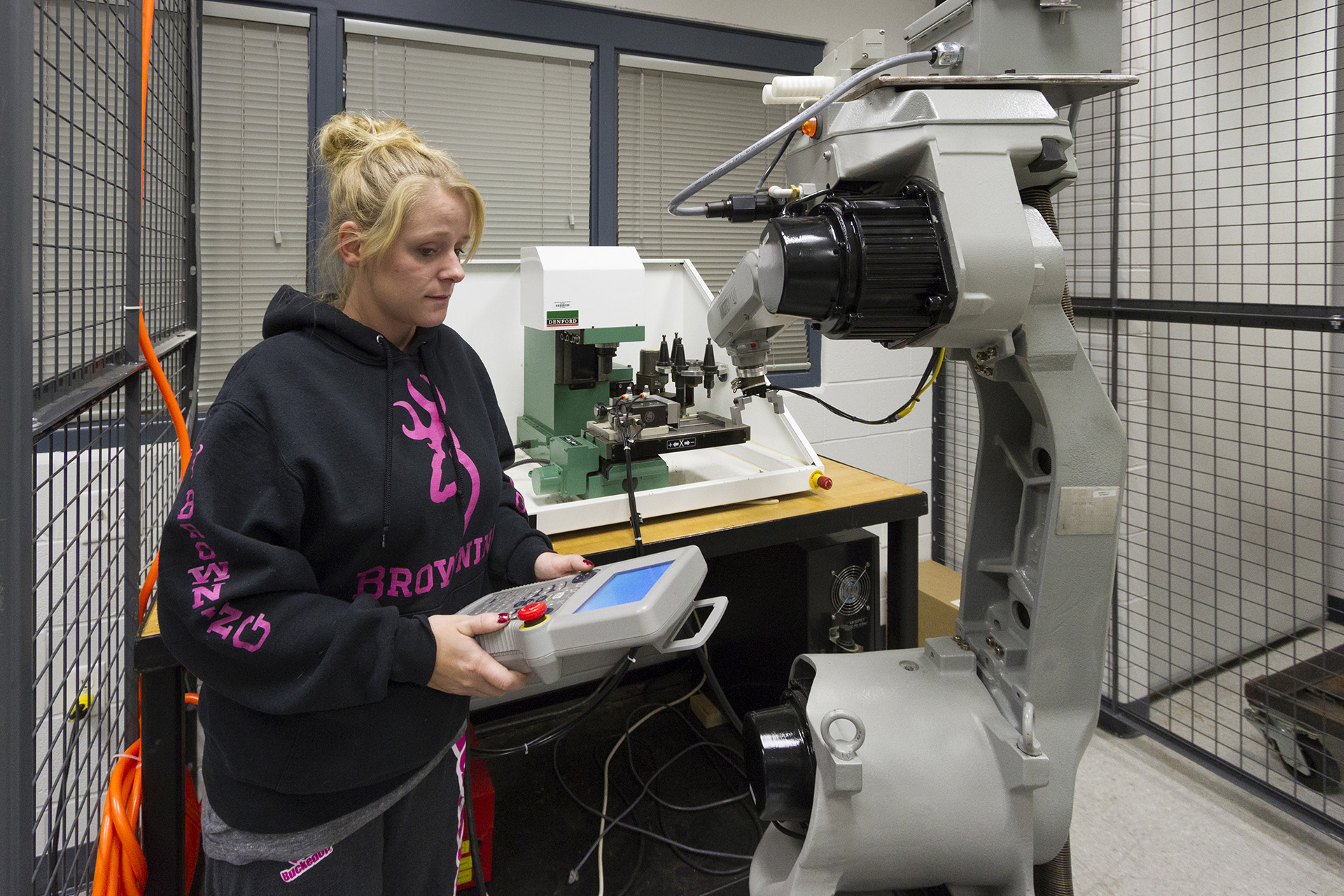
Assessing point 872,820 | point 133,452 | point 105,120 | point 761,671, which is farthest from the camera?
point 761,671

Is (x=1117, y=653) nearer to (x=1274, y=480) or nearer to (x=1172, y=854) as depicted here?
(x=1172, y=854)

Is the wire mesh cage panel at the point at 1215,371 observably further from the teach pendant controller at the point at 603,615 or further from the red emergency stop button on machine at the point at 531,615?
the red emergency stop button on machine at the point at 531,615

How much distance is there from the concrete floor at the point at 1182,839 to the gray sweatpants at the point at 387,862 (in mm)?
1459

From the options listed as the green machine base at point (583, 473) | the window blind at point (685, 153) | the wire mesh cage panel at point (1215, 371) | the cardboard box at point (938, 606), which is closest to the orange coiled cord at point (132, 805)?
the green machine base at point (583, 473)

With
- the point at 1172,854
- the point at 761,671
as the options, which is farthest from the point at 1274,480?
the point at 761,671

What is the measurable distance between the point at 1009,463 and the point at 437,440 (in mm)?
811

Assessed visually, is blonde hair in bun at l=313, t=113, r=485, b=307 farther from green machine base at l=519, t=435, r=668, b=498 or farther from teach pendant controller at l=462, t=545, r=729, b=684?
green machine base at l=519, t=435, r=668, b=498

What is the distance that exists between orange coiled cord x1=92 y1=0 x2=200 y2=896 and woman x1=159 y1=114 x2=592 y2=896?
31cm

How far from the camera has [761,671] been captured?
2.10m

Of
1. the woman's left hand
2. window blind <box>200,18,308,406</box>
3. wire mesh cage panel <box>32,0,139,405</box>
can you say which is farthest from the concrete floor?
window blind <box>200,18,308,406</box>

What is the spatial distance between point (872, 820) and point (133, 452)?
1.24 m

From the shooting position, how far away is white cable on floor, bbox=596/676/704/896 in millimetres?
1757

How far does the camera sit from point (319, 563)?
0.90 metres

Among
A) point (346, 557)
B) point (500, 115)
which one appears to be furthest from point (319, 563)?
point (500, 115)
